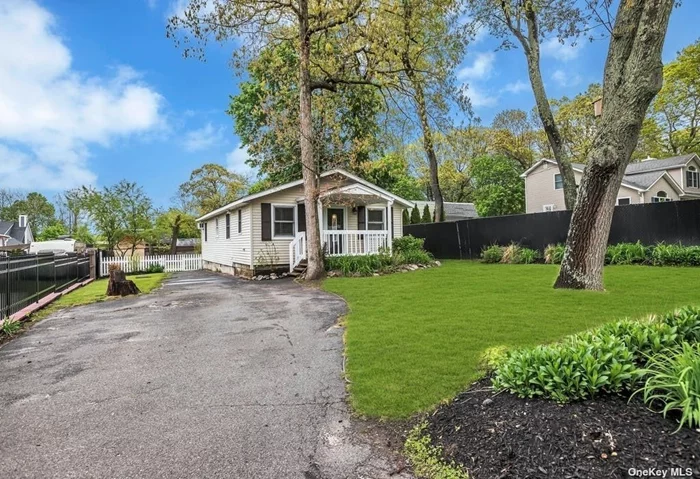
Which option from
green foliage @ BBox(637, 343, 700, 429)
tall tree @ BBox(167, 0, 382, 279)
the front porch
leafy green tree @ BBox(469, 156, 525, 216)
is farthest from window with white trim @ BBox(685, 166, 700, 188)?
green foliage @ BBox(637, 343, 700, 429)

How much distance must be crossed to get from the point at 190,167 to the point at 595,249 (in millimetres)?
32736

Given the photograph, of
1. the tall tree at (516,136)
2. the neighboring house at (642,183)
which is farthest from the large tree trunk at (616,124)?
the tall tree at (516,136)

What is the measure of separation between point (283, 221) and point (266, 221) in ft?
2.30

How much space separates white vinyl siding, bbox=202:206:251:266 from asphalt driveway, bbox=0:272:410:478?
810cm

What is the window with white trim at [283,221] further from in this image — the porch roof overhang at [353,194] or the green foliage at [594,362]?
the green foliage at [594,362]

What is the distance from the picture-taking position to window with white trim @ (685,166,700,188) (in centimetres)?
2469

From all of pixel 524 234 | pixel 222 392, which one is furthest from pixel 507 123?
pixel 222 392

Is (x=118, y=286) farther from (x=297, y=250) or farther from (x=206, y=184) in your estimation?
(x=206, y=184)

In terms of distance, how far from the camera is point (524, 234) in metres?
15.3

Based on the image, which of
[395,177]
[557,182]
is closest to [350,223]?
[395,177]

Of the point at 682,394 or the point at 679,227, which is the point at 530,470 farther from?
the point at 679,227

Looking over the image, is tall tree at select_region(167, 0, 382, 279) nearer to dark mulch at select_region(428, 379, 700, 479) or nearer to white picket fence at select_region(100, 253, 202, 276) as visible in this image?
dark mulch at select_region(428, 379, 700, 479)

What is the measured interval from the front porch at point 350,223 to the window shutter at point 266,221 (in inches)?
37.0

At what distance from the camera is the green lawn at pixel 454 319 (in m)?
3.38
